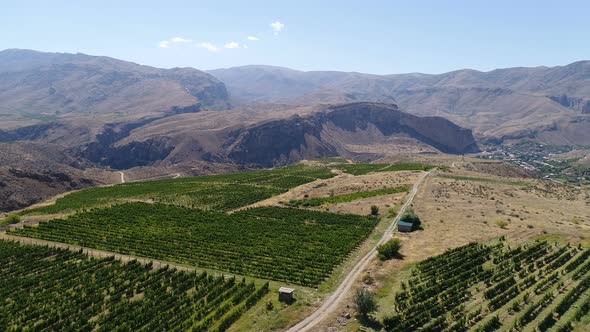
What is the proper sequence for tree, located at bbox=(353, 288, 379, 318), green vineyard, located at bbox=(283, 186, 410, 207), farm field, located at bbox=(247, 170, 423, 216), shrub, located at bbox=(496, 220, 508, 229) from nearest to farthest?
tree, located at bbox=(353, 288, 379, 318) → shrub, located at bbox=(496, 220, 508, 229) → farm field, located at bbox=(247, 170, 423, 216) → green vineyard, located at bbox=(283, 186, 410, 207)

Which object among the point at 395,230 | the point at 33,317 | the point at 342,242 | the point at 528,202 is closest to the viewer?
the point at 33,317

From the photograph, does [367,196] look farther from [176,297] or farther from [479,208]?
[176,297]

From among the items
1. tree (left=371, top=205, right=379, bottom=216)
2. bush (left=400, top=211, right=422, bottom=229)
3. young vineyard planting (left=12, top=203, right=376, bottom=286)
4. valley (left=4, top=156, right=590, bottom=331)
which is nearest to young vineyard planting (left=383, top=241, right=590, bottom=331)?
valley (left=4, top=156, right=590, bottom=331)

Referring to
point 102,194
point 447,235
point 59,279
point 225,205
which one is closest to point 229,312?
point 59,279

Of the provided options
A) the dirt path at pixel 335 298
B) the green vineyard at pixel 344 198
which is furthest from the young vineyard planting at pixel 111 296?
the green vineyard at pixel 344 198

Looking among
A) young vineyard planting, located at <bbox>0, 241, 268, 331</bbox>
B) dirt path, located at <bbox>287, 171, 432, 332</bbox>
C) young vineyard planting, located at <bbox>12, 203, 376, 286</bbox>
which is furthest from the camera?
young vineyard planting, located at <bbox>12, 203, 376, 286</bbox>

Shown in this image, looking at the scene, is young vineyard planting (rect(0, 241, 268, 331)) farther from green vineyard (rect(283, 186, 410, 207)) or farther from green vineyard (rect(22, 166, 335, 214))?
green vineyard (rect(283, 186, 410, 207))

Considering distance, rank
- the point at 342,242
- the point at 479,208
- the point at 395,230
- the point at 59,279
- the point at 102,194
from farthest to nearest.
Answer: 1. the point at 102,194
2. the point at 479,208
3. the point at 395,230
4. the point at 342,242
5. the point at 59,279

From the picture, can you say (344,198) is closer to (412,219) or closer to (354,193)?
(354,193)
